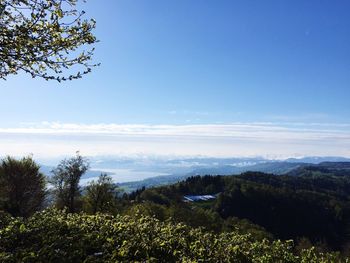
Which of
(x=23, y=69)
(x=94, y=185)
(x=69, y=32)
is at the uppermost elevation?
(x=69, y=32)

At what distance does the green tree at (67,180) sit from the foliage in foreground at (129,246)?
47.9 metres

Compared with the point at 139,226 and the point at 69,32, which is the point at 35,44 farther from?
the point at 139,226

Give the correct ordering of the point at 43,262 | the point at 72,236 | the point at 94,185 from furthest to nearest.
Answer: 1. the point at 94,185
2. the point at 72,236
3. the point at 43,262

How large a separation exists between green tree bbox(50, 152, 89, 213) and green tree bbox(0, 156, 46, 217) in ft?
7.73

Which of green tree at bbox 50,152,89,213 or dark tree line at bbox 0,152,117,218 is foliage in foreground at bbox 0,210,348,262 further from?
green tree at bbox 50,152,89,213

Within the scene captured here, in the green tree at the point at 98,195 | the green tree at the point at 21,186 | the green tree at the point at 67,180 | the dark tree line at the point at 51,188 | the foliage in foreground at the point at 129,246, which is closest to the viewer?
the foliage in foreground at the point at 129,246

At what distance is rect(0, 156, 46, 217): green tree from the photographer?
57.5 meters

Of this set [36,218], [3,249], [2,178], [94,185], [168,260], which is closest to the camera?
[168,260]

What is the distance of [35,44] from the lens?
13484mm

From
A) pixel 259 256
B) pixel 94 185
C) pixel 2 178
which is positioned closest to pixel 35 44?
pixel 259 256

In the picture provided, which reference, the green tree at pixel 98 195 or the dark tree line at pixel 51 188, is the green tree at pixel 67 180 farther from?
the green tree at pixel 98 195

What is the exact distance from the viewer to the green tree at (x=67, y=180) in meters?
65.8

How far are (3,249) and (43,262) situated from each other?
3167 millimetres

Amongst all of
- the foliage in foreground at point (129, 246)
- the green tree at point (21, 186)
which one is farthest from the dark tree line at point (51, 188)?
the foliage in foreground at point (129, 246)
